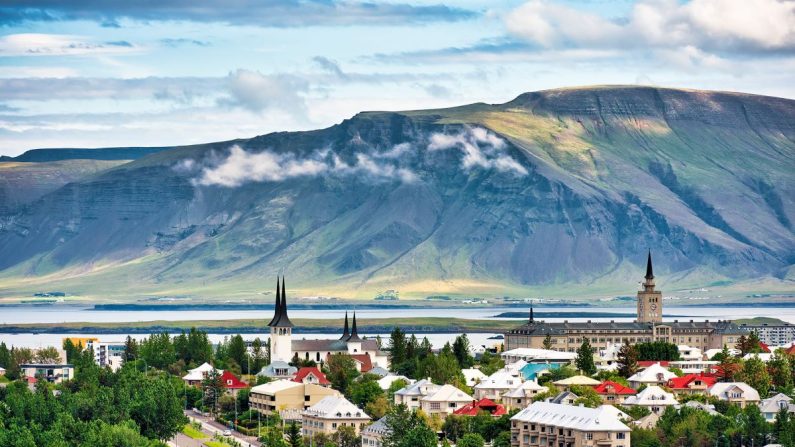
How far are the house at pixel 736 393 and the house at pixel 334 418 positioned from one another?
23978mm

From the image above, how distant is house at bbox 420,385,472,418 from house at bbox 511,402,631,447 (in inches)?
672

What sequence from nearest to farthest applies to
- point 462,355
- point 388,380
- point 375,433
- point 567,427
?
point 567,427, point 375,433, point 388,380, point 462,355

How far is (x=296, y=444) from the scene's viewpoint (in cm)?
12194

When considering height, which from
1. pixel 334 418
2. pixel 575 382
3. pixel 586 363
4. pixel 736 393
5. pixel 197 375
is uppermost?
pixel 586 363

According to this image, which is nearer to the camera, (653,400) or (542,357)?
(653,400)

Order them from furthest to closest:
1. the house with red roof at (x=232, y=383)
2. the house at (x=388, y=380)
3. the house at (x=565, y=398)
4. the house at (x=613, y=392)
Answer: the house with red roof at (x=232, y=383) < the house at (x=388, y=380) < the house at (x=613, y=392) < the house at (x=565, y=398)

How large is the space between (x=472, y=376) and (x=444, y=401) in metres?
23.4

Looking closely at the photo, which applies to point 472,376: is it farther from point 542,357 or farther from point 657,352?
point 657,352

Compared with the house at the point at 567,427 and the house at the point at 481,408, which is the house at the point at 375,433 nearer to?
the house at the point at 481,408

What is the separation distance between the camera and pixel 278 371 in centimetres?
18688

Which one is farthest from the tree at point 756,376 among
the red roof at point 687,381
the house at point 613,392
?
the house at point 613,392

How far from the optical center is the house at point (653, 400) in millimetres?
138625

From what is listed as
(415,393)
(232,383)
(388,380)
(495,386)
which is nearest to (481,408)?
(415,393)

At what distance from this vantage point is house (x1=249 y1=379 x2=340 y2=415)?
518 feet
